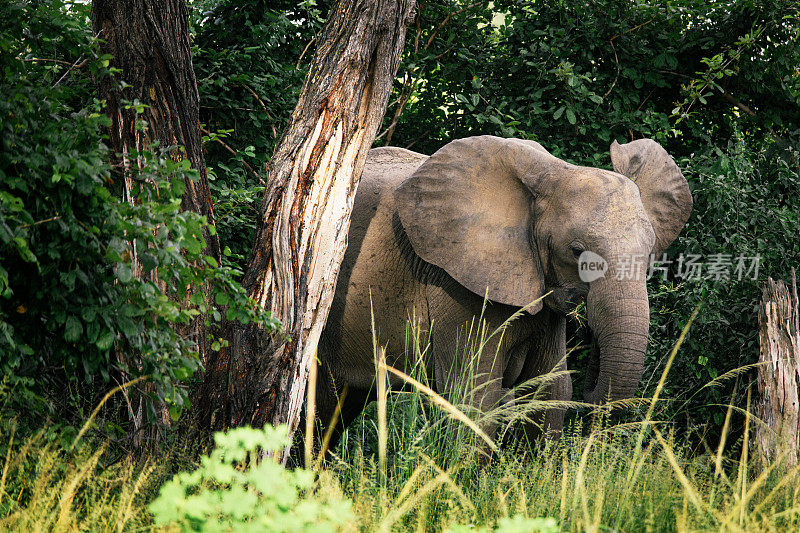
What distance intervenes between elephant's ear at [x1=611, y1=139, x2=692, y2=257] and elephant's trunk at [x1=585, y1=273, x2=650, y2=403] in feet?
2.98

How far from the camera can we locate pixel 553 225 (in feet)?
16.4

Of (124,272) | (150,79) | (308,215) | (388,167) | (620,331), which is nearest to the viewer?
(124,272)

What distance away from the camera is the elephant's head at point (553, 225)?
473 cm

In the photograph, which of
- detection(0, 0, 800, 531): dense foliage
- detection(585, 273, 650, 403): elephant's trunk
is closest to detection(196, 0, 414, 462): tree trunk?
detection(0, 0, 800, 531): dense foliage

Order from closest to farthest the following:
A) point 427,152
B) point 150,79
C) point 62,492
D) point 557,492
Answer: point 62,492 → point 557,492 → point 150,79 → point 427,152

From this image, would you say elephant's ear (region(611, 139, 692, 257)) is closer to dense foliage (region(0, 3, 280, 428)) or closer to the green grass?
the green grass

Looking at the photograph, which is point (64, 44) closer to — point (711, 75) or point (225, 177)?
point (225, 177)

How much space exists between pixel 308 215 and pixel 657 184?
7.92 ft

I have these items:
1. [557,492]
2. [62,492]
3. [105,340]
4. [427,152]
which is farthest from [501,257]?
[427,152]

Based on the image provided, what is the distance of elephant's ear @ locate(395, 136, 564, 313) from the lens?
16.8 ft

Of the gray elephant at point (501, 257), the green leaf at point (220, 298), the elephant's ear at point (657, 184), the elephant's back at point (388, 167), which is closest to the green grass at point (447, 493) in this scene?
the green leaf at point (220, 298)

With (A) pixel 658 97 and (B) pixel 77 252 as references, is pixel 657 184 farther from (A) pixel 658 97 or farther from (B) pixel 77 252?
(B) pixel 77 252

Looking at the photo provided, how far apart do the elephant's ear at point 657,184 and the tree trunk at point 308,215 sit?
1.70 meters

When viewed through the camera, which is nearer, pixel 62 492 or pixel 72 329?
pixel 62 492
